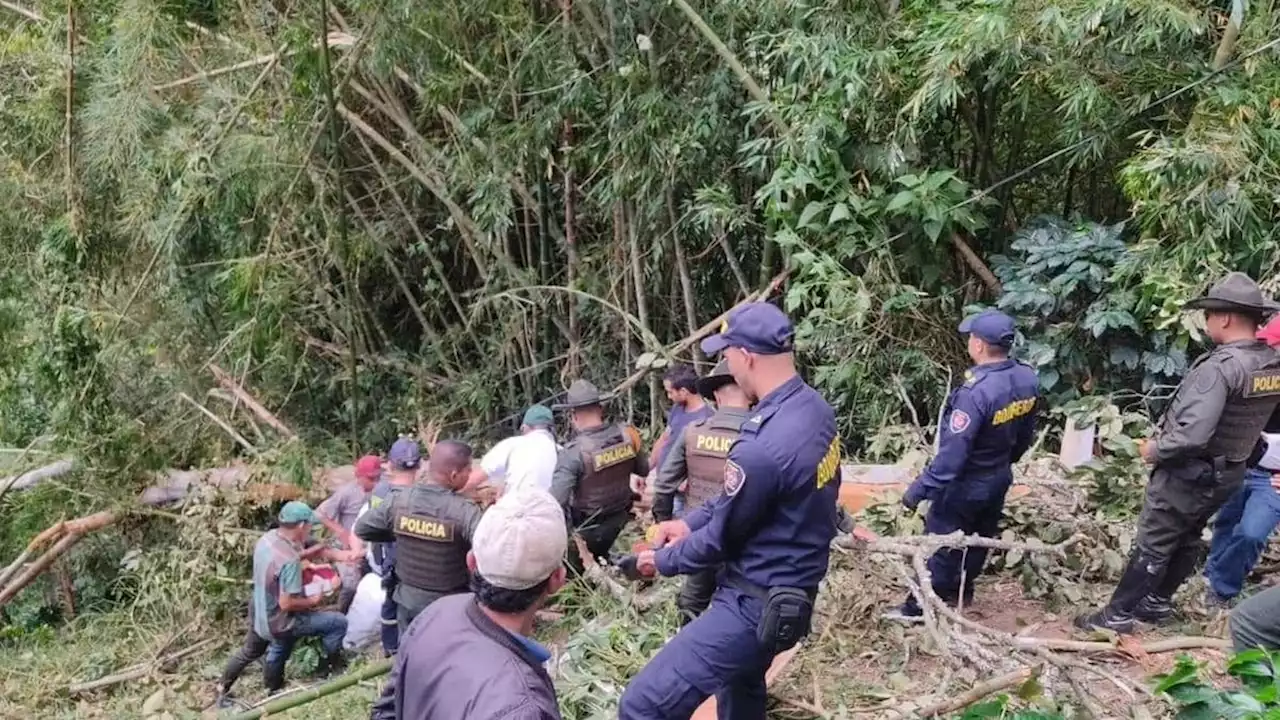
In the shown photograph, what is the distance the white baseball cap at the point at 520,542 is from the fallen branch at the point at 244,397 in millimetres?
7105

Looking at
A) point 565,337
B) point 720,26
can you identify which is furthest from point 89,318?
point 720,26

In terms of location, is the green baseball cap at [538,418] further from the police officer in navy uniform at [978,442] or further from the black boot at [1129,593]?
the black boot at [1129,593]

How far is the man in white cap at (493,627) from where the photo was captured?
72.5 inches

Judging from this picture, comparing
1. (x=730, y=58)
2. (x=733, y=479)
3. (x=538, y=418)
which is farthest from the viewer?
(x=730, y=58)

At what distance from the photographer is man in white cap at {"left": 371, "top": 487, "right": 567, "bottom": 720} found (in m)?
1.84

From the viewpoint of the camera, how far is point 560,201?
8.36 metres

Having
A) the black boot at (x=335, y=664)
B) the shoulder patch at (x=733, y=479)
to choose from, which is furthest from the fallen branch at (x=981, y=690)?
the black boot at (x=335, y=664)

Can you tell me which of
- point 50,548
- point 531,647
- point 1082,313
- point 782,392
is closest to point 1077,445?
point 1082,313

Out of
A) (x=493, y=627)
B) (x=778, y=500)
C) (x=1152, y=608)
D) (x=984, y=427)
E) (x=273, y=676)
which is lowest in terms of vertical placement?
(x=273, y=676)

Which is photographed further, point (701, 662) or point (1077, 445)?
point (1077, 445)

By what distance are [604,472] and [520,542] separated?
3.47 m

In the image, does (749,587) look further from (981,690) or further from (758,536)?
(981,690)

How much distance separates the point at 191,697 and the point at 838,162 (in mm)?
5056

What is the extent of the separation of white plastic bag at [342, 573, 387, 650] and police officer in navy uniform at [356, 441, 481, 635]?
1.24 meters
